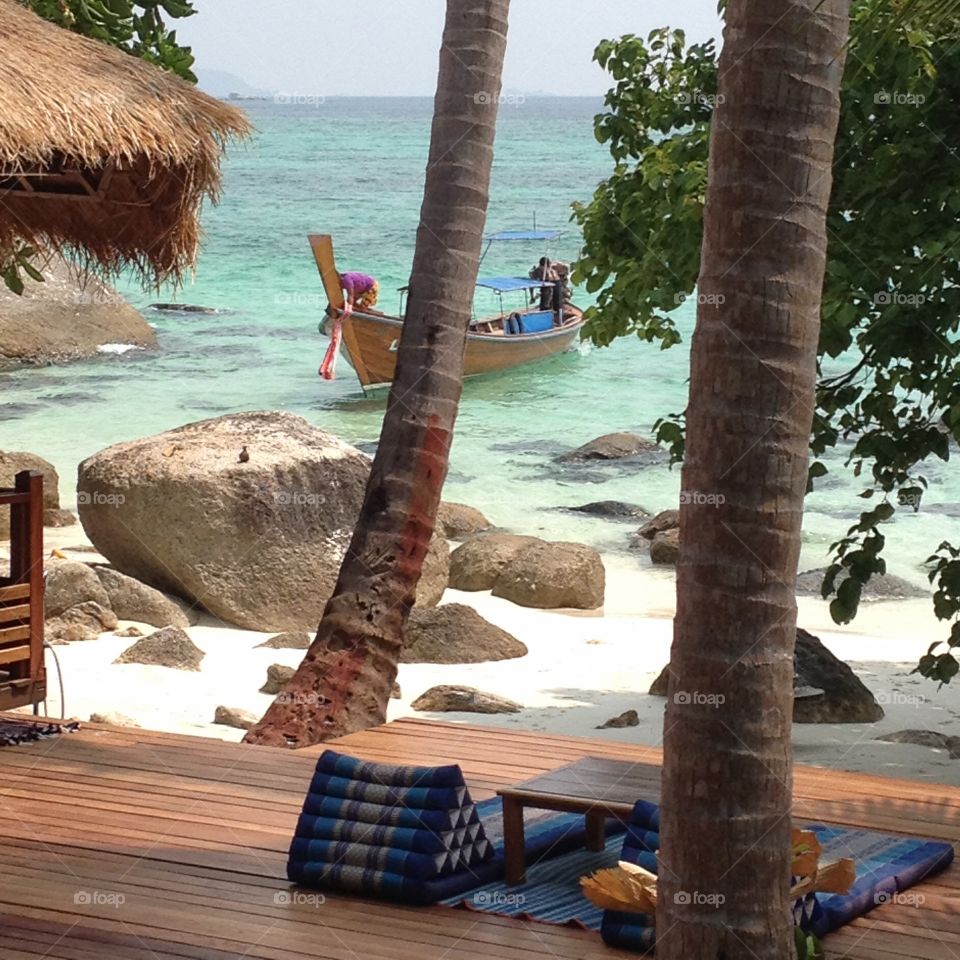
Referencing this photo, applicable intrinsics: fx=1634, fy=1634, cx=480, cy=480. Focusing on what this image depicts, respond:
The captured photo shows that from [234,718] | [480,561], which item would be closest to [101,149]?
[234,718]

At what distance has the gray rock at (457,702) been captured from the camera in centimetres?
936

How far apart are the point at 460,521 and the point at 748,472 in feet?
44.0

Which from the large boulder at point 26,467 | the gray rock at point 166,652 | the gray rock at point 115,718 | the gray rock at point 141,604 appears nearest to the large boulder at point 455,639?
the gray rock at point 166,652

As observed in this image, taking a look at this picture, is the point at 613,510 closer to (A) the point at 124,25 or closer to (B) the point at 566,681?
(B) the point at 566,681

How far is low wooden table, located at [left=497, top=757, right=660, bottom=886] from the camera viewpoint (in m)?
5.07

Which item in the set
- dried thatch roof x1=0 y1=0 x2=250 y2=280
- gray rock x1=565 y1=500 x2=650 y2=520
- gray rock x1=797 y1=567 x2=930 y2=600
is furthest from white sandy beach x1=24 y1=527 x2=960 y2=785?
gray rock x1=565 y1=500 x2=650 y2=520

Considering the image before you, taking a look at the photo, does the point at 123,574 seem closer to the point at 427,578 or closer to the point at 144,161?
the point at 427,578

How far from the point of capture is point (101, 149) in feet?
22.4

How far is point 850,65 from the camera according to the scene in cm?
727

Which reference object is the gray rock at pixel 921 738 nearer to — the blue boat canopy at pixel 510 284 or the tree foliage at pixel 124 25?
the tree foliage at pixel 124 25

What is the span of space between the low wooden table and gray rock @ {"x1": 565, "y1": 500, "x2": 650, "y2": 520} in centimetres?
1261

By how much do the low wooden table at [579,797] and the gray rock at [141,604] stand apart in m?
5.68

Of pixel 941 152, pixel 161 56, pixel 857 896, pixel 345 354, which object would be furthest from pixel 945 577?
pixel 345 354

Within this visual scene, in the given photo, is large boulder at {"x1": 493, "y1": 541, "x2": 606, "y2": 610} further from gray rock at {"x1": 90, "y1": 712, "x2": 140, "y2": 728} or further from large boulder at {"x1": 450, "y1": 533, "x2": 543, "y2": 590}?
gray rock at {"x1": 90, "y1": 712, "x2": 140, "y2": 728}
